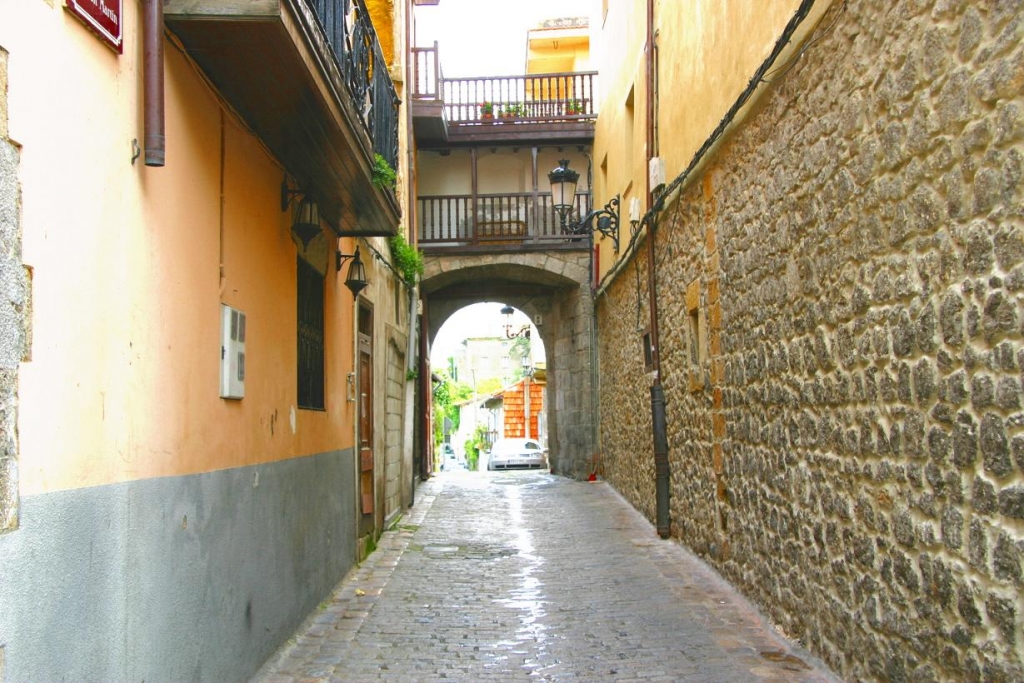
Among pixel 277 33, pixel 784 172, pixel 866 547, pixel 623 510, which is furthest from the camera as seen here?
pixel 623 510

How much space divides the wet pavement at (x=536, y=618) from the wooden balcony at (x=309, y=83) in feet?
9.49

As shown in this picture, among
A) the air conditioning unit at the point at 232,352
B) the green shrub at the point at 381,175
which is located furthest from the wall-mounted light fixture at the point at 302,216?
the air conditioning unit at the point at 232,352

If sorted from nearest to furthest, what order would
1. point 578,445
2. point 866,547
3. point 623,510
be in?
1. point 866,547
2. point 623,510
3. point 578,445

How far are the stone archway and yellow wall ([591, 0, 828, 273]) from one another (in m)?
1.55

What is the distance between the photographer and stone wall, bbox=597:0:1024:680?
3.07 m

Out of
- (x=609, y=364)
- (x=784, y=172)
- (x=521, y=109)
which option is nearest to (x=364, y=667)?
(x=784, y=172)

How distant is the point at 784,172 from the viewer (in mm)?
5473

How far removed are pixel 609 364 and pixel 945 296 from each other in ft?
→ 37.8

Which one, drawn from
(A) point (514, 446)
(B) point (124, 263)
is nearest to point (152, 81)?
(B) point (124, 263)

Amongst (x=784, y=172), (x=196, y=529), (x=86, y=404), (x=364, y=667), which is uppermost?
(x=784, y=172)

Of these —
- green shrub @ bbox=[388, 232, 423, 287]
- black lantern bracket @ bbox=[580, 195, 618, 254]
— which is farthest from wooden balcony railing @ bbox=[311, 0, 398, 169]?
black lantern bracket @ bbox=[580, 195, 618, 254]

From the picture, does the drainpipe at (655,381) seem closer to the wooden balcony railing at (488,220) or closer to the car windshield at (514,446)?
the wooden balcony railing at (488,220)

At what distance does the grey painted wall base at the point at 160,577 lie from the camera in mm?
2607

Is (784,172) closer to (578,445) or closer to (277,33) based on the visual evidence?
(277,33)
